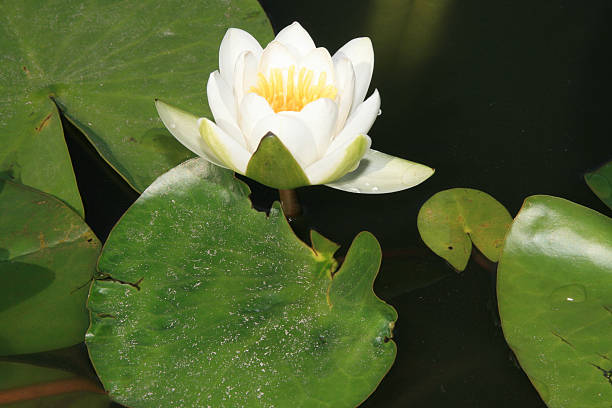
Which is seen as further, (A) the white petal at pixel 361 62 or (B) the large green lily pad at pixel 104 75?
(B) the large green lily pad at pixel 104 75

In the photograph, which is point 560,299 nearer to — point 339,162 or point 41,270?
point 339,162

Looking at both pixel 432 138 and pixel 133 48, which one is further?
pixel 432 138

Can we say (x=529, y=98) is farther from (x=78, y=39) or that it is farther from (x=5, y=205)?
(x=5, y=205)

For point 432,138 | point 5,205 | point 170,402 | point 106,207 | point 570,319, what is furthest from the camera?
point 432,138

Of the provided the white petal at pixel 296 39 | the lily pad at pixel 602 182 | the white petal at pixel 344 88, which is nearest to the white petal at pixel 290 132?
the white petal at pixel 344 88

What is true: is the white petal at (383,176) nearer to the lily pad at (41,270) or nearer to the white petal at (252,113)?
the white petal at (252,113)

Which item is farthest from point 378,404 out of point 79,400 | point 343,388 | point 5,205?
point 5,205

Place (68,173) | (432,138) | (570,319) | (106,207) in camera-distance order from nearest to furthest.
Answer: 1. (570,319)
2. (68,173)
3. (106,207)
4. (432,138)

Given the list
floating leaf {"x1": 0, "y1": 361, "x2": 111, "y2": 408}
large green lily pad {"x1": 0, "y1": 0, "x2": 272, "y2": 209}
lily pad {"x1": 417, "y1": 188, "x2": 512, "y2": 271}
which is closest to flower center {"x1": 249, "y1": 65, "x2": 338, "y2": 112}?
large green lily pad {"x1": 0, "y1": 0, "x2": 272, "y2": 209}
